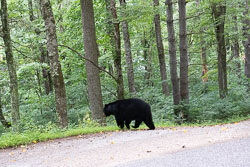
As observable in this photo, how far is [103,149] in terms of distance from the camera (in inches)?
283

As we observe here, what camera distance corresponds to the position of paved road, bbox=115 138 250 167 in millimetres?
4973

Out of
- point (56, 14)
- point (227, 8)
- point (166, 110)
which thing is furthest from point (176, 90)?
point (56, 14)

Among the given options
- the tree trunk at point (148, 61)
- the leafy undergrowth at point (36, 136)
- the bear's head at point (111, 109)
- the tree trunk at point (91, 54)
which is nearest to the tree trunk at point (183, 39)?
the tree trunk at point (91, 54)

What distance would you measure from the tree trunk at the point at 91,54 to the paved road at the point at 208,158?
618cm

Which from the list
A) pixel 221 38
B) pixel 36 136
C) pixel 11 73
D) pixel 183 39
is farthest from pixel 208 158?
pixel 11 73

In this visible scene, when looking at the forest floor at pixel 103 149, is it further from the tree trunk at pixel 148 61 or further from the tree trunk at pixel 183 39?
the tree trunk at pixel 148 61

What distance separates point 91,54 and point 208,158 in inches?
294

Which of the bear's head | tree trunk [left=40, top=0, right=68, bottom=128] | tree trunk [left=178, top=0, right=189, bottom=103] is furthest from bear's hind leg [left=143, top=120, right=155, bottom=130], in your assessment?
tree trunk [left=178, top=0, right=189, bottom=103]

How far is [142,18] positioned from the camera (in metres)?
13.4

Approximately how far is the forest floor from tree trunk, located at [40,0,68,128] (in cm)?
221

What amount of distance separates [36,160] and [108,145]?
1862 mm

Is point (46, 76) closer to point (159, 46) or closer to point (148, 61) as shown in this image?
point (148, 61)

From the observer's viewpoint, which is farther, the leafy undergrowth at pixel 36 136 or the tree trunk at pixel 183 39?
the tree trunk at pixel 183 39

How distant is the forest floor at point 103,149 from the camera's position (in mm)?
6150
